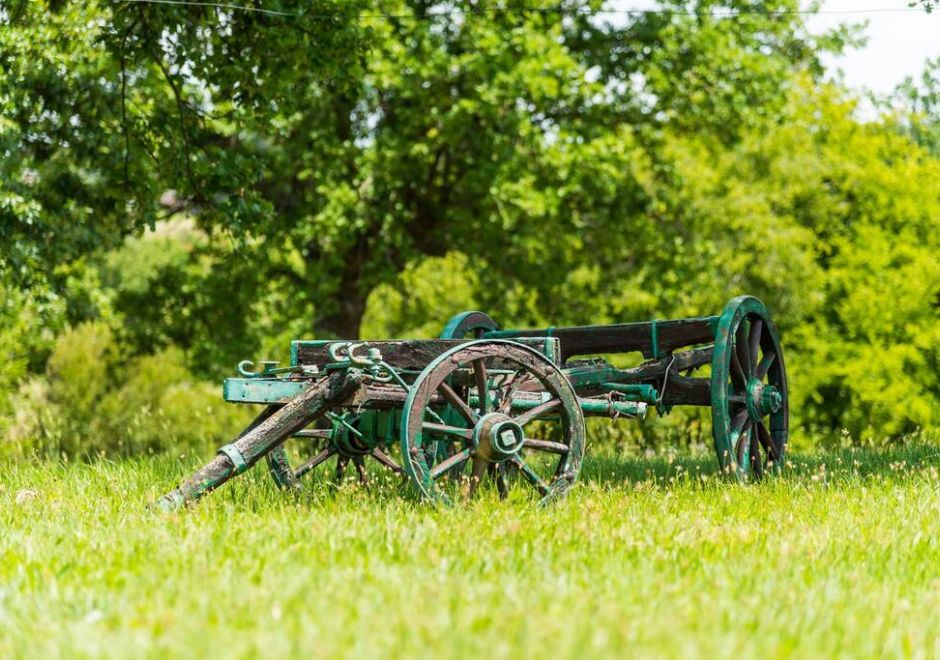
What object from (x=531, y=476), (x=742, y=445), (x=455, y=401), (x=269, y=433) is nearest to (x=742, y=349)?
(x=742, y=445)

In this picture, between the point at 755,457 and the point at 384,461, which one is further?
the point at 755,457

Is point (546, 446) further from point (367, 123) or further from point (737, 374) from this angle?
point (367, 123)

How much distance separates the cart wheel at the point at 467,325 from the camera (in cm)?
754

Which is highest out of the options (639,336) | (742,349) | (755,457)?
(639,336)

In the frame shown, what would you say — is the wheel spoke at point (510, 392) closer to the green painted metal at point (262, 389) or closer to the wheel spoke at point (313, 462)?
the green painted metal at point (262, 389)

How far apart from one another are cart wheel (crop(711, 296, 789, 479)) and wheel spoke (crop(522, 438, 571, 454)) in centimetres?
126

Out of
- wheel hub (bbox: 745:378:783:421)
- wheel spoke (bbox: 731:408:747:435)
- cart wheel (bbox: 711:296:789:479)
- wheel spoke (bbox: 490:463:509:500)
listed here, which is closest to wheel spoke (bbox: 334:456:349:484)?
wheel spoke (bbox: 490:463:509:500)

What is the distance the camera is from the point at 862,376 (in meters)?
24.6

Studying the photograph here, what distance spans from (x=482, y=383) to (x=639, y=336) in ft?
5.87

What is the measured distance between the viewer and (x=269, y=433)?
5414mm

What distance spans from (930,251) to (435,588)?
24.6 m

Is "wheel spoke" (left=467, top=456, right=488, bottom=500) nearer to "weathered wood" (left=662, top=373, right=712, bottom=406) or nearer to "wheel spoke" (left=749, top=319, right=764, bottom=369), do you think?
"weathered wood" (left=662, top=373, right=712, bottom=406)

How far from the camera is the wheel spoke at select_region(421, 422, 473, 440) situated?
5395 mm

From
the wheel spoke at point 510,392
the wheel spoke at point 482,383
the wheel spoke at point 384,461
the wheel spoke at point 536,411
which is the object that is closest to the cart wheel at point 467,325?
the wheel spoke at point 384,461
